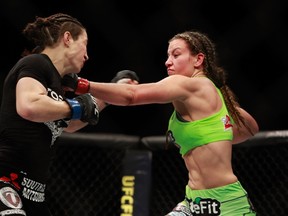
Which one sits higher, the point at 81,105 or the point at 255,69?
the point at 255,69

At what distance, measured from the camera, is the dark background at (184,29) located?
3408 mm

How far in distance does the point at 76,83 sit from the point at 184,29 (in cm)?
189

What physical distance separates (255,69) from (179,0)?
0.79 m

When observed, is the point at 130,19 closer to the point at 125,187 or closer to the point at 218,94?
the point at 125,187

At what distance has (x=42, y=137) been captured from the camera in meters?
1.62

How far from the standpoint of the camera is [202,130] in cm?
172

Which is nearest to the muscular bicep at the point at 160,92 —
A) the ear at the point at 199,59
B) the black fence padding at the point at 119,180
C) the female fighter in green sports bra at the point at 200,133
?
the female fighter in green sports bra at the point at 200,133

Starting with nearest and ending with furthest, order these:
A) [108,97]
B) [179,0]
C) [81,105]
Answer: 1. [81,105]
2. [108,97]
3. [179,0]

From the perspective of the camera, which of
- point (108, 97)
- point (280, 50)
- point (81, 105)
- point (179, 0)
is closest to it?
point (81, 105)

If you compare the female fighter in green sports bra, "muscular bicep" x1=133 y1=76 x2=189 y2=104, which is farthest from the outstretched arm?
"muscular bicep" x1=133 y1=76 x2=189 y2=104

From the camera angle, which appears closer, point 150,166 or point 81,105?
point 81,105

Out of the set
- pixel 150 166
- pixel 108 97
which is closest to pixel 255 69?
pixel 150 166

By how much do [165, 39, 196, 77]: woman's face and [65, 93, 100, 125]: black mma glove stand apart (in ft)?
1.27

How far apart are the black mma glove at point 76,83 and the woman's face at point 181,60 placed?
0.33 m
